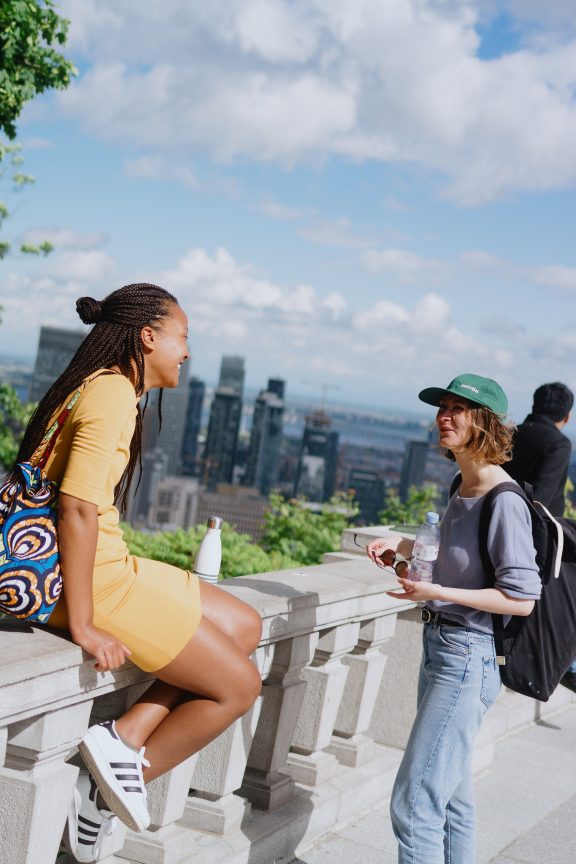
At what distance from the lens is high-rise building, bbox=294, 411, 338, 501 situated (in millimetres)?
160625

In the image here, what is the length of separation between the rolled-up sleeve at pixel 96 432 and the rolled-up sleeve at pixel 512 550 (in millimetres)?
1120

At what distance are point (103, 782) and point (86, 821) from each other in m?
0.17

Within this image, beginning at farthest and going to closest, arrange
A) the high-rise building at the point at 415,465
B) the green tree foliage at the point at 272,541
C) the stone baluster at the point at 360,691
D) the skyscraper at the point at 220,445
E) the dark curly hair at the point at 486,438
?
1. the skyscraper at the point at 220,445
2. the high-rise building at the point at 415,465
3. the green tree foliage at the point at 272,541
4. the stone baluster at the point at 360,691
5. the dark curly hair at the point at 486,438

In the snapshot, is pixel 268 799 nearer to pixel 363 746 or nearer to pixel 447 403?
pixel 363 746

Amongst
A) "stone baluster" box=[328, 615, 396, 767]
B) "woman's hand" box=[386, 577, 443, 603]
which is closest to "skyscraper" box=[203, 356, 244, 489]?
"stone baluster" box=[328, 615, 396, 767]

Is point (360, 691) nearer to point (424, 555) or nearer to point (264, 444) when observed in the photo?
point (424, 555)

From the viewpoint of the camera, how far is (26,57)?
9.98 m

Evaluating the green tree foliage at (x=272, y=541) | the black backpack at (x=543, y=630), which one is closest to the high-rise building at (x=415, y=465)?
the green tree foliage at (x=272, y=541)

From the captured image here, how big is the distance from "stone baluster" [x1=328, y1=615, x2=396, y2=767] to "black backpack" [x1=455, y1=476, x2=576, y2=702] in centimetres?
129

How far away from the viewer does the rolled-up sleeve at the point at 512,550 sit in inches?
120

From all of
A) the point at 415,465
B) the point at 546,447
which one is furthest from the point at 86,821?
the point at 415,465

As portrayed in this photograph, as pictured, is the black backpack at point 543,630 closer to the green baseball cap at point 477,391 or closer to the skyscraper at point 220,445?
the green baseball cap at point 477,391

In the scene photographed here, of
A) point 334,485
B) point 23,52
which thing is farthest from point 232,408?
point 23,52

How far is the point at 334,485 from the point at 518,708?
146m
